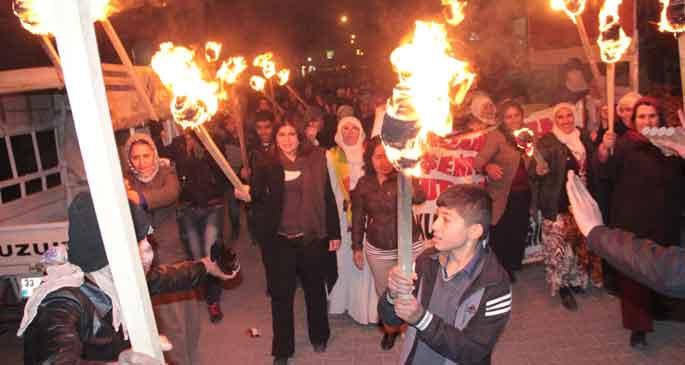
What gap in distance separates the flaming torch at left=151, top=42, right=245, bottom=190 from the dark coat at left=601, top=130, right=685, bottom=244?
3.77 meters

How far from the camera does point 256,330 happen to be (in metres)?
7.08

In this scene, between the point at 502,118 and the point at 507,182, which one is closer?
the point at 507,182

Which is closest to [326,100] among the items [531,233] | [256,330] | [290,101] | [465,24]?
[290,101]

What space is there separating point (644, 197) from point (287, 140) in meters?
3.55

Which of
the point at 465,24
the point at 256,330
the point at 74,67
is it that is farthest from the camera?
the point at 465,24

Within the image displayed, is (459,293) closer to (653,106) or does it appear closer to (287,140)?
(287,140)

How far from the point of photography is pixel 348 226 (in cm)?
746

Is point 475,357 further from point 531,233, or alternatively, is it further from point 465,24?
point 465,24

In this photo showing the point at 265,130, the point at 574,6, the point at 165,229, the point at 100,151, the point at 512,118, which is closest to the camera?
the point at 100,151

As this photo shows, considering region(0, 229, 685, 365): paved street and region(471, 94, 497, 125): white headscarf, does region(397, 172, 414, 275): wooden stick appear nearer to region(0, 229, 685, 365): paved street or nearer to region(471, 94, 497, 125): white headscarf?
region(0, 229, 685, 365): paved street

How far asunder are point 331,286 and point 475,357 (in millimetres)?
4515

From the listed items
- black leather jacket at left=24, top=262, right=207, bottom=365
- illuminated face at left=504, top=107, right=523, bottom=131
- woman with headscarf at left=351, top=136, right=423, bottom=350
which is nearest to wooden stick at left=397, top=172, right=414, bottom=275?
black leather jacket at left=24, top=262, right=207, bottom=365

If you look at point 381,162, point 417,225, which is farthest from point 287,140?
point 417,225

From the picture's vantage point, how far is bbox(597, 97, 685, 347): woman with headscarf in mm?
5895
